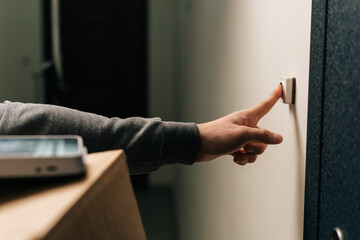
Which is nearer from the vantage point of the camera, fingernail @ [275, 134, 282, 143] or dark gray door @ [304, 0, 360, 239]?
dark gray door @ [304, 0, 360, 239]

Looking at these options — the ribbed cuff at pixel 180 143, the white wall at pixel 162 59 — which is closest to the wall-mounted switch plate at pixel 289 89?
the ribbed cuff at pixel 180 143

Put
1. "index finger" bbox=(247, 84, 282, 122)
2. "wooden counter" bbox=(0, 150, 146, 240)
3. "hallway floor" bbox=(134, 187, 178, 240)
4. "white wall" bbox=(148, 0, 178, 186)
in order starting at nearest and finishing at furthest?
"wooden counter" bbox=(0, 150, 146, 240) < "index finger" bbox=(247, 84, 282, 122) < "hallway floor" bbox=(134, 187, 178, 240) < "white wall" bbox=(148, 0, 178, 186)

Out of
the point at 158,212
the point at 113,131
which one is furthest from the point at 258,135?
the point at 158,212

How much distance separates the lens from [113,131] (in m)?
0.80

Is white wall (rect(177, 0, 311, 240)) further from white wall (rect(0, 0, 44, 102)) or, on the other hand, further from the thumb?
white wall (rect(0, 0, 44, 102))

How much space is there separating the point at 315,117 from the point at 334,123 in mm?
73

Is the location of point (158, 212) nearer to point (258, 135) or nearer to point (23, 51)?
point (23, 51)

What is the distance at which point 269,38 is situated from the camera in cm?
100

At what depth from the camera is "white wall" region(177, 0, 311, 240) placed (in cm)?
83

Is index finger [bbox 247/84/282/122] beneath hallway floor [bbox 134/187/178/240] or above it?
above

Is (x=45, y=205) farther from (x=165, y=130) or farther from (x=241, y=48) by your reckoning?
(x=241, y=48)

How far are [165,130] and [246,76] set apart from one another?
19.5 inches

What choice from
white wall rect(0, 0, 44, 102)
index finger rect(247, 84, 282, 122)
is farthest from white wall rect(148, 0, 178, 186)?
index finger rect(247, 84, 282, 122)

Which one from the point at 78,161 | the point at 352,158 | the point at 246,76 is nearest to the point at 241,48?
the point at 246,76
